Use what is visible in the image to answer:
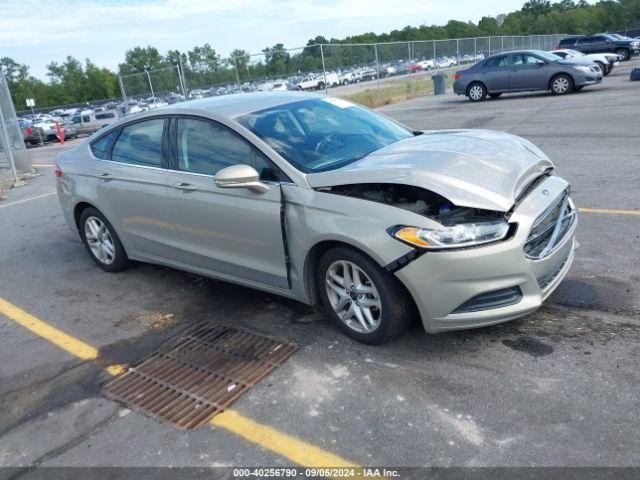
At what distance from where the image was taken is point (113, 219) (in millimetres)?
5336

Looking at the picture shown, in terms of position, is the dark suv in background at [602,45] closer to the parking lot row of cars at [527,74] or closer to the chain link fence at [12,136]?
the parking lot row of cars at [527,74]

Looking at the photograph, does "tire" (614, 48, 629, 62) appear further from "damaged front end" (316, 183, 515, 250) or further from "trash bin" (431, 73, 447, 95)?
"damaged front end" (316, 183, 515, 250)

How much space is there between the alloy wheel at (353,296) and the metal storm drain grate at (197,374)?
0.45 meters

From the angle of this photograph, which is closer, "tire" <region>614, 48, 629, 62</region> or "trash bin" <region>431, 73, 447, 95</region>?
"trash bin" <region>431, 73, 447, 95</region>

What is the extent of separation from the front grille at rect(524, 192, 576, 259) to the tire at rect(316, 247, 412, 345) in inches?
32.6

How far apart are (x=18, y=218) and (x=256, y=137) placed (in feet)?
21.4

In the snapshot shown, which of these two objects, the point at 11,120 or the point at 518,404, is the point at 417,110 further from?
the point at 518,404

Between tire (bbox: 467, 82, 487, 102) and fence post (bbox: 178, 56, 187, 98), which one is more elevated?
fence post (bbox: 178, 56, 187, 98)

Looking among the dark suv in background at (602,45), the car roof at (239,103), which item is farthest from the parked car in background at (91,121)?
the car roof at (239,103)

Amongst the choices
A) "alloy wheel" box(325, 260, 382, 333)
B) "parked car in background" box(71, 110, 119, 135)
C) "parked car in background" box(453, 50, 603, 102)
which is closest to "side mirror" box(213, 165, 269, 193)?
"alloy wheel" box(325, 260, 382, 333)

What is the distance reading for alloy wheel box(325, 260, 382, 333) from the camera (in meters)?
3.58

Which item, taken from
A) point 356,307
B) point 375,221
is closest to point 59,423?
point 356,307

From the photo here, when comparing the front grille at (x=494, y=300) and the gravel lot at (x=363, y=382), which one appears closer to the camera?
the gravel lot at (x=363, y=382)

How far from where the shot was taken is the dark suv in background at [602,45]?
30344 millimetres
